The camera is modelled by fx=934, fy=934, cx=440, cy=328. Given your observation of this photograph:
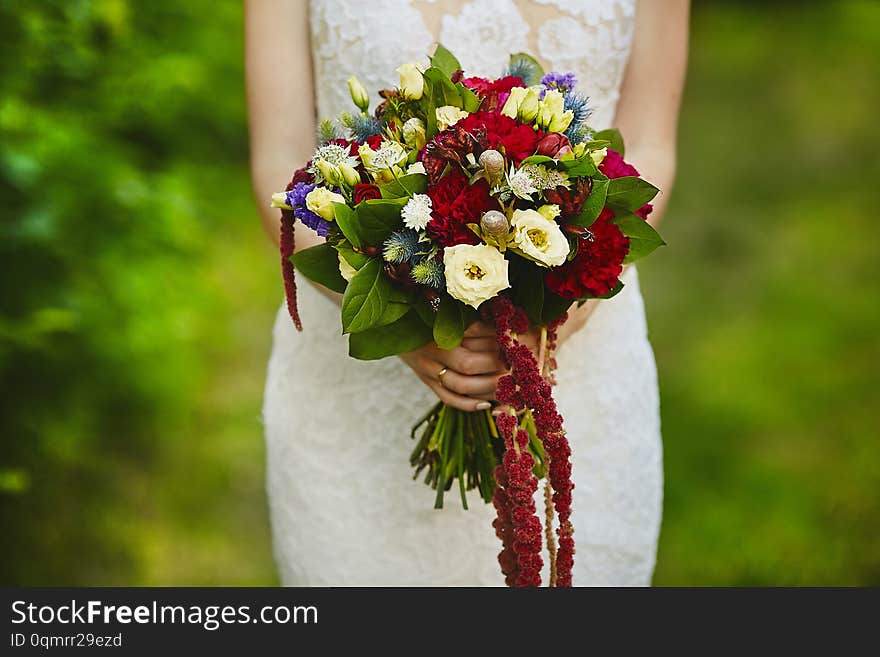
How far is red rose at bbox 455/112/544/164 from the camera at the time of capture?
4.79 feet

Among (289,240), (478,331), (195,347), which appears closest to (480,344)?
(478,331)

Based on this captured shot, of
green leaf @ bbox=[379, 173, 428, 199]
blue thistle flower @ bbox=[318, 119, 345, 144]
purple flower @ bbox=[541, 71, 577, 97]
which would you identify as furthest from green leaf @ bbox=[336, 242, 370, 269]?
purple flower @ bbox=[541, 71, 577, 97]

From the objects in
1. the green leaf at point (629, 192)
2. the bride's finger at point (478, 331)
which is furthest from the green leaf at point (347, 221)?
the green leaf at point (629, 192)

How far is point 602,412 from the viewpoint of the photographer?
2.25m

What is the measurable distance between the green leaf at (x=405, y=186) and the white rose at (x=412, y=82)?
195 millimetres

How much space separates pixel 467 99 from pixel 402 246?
0.31 metres

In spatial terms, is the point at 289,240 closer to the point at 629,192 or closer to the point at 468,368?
the point at 468,368

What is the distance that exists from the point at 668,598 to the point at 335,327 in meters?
0.95

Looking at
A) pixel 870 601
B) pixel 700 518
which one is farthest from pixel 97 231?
pixel 870 601

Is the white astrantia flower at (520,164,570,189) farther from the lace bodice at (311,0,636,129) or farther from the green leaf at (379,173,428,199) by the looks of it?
the lace bodice at (311,0,636,129)

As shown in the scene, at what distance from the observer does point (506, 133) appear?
148 centimetres

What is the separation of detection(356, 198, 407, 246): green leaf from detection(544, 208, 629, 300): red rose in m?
0.29

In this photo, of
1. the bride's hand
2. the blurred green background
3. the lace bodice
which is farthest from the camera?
the blurred green background

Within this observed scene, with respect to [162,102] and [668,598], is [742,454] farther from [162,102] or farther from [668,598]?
[162,102]
